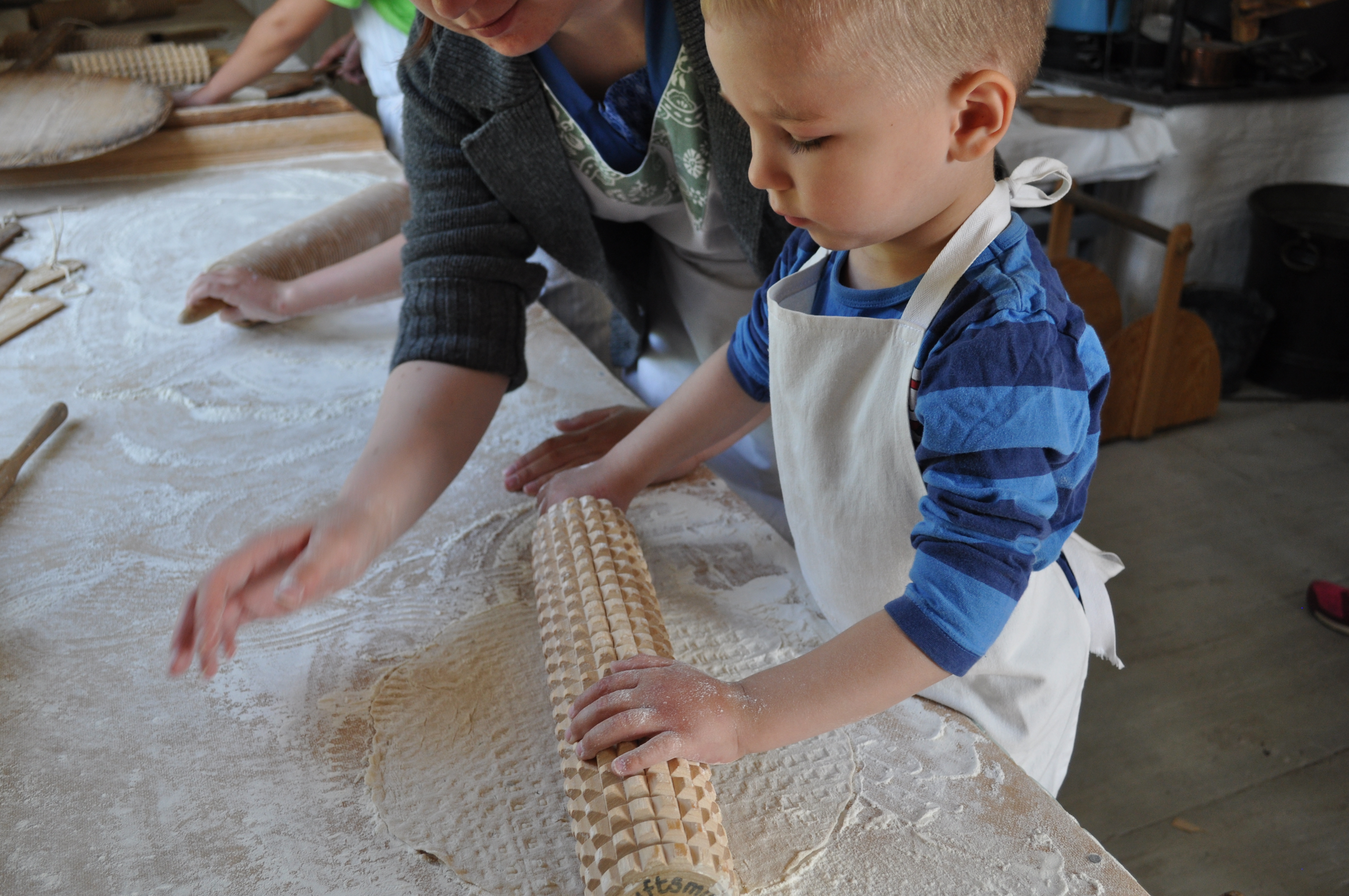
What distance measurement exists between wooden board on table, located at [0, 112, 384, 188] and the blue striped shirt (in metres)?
1.87

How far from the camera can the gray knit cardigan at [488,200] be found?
1.06 m

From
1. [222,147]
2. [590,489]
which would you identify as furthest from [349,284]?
[222,147]

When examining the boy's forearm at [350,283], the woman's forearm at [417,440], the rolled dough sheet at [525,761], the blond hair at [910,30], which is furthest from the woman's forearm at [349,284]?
the blond hair at [910,30]

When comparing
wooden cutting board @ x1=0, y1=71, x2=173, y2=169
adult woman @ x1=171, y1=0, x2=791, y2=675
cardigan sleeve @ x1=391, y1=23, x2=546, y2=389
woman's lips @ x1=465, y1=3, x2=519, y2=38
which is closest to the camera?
woman's lips @ x1=465, y1=3, x2=519, y2=38

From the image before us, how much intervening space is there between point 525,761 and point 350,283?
3.27 ft

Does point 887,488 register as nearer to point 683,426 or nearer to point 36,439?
point 683,426

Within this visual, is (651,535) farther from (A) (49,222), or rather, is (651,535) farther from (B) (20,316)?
(A) (49,222)

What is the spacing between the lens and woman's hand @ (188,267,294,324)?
4.70ft

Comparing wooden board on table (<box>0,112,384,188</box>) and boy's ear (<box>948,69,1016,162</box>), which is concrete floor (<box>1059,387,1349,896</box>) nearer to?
boy's ear (<box>948,69,1016,162</box>)

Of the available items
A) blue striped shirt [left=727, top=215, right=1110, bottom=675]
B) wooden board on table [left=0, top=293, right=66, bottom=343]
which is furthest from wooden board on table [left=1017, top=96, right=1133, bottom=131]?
wooden board on table [left=0, top=293, right=66, bottom=343]

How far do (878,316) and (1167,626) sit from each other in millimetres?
1730

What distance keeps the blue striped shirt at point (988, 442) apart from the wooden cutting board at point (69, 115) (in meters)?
1.88

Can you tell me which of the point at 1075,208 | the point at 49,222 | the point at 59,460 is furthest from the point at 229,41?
the point at 1075,208

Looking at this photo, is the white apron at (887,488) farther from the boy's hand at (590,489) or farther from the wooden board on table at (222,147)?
the wooden board on table at (222,147)
